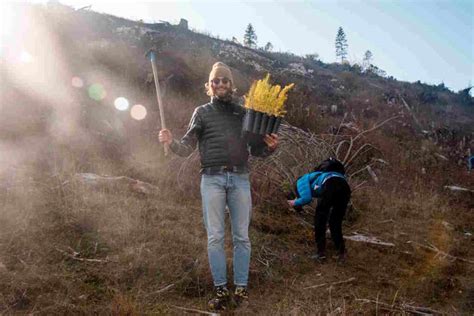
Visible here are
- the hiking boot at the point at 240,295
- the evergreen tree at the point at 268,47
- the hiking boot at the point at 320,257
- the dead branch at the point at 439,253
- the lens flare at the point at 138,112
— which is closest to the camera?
the hiking boot at the point at 240,295

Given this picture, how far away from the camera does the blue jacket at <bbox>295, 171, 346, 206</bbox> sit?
4.98 m

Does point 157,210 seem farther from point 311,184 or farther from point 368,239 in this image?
point 368,239

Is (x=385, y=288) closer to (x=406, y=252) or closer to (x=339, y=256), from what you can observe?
(x=339, y=256)

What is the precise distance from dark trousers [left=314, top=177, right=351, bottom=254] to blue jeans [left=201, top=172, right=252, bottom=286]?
1673 mm

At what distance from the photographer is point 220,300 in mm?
3693

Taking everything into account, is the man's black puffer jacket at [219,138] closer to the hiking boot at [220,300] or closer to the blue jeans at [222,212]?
the blue jeans at [222,212]

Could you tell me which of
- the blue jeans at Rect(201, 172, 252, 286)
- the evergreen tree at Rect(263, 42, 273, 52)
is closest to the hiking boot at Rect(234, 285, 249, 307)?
the blue jeans at Rect(201, 172, 252, 286)

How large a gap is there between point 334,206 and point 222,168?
2151mm

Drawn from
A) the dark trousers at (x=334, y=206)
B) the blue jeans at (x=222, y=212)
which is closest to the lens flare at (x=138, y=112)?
the dark trousers at (x=334, y=206)

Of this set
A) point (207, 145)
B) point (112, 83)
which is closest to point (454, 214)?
point (207, 145)

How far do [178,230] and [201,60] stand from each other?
12.1m

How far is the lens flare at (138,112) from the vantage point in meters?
10.1

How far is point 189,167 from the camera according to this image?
733cm

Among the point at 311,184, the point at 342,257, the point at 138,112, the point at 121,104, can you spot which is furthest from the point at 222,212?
the point at 121,104
